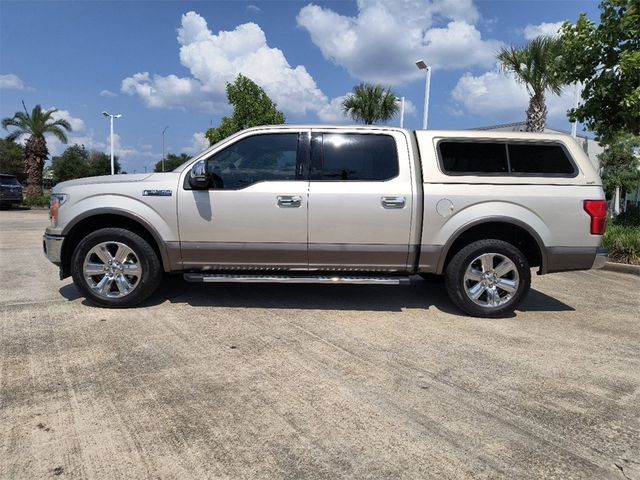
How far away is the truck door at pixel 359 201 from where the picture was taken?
4891mm

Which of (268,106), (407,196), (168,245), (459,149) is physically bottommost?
(168,245)

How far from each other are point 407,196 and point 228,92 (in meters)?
17.3

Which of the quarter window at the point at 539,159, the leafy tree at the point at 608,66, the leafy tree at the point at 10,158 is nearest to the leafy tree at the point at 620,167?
the leafy tree at the point at 608,66

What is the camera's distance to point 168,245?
16.4 ft

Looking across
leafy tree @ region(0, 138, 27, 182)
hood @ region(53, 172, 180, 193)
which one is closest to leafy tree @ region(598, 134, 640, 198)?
hood @ region(53, 172, 180, 193)

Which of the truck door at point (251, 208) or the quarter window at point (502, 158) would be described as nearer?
the truck door at point (251, 208)

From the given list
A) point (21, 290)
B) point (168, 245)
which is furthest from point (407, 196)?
point (21, 290)

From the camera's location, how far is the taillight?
16.0 ft

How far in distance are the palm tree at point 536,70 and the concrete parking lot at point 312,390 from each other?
10.6 meters

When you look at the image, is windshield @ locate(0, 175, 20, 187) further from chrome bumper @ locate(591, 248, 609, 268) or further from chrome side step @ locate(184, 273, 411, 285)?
chrome bumper @ locate(591, 248, 609, 268)

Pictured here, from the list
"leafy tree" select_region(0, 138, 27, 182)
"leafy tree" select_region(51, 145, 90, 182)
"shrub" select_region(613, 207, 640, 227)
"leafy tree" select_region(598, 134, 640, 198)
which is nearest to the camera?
"shrub" select_region(613, 207, 640, 227)

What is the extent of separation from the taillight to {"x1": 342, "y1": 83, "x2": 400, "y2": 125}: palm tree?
66.7 feet

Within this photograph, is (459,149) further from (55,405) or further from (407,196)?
(55,405)

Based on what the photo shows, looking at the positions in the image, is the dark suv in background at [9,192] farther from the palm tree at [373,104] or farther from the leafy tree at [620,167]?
the leafy tree at [620,167]
